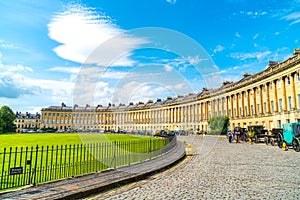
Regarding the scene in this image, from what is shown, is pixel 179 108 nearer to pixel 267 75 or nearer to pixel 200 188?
pixel 267 75

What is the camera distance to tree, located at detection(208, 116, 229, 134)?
62388 mm

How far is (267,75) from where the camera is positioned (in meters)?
48.2

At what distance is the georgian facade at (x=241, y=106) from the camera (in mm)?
40531

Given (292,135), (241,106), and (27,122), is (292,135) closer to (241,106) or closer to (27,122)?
(241,106)

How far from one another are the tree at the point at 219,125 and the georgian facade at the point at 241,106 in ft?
8.59

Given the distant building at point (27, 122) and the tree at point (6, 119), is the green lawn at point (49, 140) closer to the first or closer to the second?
the tree at point (6, 119)

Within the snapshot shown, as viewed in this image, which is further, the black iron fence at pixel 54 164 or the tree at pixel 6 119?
the tree at pixel 6 119

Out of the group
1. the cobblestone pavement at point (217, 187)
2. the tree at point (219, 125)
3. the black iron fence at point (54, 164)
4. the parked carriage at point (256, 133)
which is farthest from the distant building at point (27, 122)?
the cobblestone pavement at point (217, 187)

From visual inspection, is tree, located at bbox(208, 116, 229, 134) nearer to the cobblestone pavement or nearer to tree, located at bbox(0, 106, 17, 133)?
the cobblestone pavement

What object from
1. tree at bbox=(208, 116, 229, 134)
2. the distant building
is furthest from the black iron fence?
the distant building

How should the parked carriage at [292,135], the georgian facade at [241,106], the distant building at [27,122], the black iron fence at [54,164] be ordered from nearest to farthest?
the black iron fence at [54,164], the parked carriage at [292,135], the georgian facade at [241,106], the distant building at [27,122]

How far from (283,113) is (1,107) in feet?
386

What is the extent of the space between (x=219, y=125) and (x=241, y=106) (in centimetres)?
798

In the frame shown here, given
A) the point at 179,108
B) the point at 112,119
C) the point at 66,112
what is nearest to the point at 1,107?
the point at 66,112
